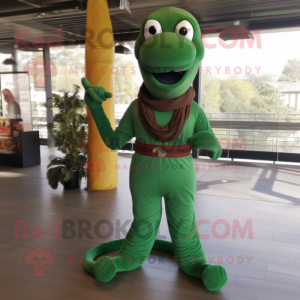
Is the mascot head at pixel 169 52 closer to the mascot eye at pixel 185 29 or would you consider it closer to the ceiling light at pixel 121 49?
the mascot eye at pixel 185 29

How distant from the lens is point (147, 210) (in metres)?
2.30

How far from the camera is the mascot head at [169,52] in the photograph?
2.00m

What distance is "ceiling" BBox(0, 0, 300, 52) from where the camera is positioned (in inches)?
228

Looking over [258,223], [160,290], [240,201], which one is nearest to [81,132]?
[240,201]

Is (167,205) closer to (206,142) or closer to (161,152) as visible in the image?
(161,152)

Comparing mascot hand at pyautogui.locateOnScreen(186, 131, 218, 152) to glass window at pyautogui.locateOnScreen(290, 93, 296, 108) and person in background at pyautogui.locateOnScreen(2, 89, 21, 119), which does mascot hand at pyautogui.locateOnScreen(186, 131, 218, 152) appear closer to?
person in background at pyautogui.locateOnScreen(2, 89, 21, 119)

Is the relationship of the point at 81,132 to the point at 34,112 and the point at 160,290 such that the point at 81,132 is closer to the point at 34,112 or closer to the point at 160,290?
the point at 160,290

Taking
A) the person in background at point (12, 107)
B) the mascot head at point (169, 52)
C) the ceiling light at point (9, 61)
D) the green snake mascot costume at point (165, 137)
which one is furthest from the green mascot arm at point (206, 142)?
the ceiling light at point (9, 61)

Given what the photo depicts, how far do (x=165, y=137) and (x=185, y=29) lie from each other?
0.73m

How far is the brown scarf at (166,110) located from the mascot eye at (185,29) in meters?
0.39

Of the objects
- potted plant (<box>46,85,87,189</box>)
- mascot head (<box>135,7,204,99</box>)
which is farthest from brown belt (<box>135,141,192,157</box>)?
potted plant (<box>46,85,87,189</box>)

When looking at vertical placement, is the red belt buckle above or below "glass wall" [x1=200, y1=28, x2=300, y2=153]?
below

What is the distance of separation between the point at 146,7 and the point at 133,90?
2813mm

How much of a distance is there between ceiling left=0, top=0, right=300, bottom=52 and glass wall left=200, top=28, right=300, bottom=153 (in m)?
0.41
